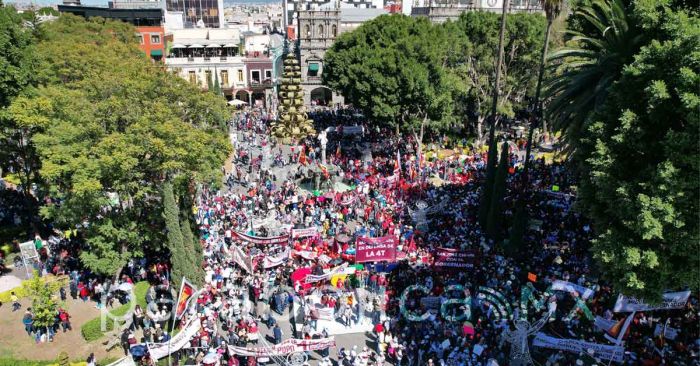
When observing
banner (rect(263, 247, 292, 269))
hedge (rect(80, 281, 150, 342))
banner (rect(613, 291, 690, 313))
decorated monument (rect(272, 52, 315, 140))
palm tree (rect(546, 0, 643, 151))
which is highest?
palm tree (rect(546, 0, 643, 151))

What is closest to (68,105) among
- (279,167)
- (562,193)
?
(279,167)

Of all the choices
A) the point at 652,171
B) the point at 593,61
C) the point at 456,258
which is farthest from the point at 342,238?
the point at 593,61

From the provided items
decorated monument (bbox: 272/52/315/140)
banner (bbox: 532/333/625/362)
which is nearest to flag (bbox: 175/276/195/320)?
banner (bbox: 532/333/625/362)

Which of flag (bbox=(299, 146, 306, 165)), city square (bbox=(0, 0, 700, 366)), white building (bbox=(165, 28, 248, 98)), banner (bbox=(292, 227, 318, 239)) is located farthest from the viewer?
white building (bbox=(165, 28, 248, 98))

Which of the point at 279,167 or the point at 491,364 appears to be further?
the point at 279,167

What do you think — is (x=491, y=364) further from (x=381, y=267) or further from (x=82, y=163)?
(x=82, y=163)

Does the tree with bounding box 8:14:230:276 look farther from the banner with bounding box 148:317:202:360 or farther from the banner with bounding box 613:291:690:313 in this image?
the banner with bounding box 613:291:690:313

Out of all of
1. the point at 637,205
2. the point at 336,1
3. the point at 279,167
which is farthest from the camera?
the point at 336,1
